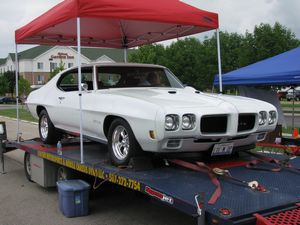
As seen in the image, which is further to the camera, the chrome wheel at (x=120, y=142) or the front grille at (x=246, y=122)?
the chrome wheel at (x=120, y=142)

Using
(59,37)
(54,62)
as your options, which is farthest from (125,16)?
(54,62)

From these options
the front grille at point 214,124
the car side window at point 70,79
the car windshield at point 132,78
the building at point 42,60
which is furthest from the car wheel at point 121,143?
the building at point 42,60

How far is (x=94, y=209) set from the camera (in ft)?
20.0

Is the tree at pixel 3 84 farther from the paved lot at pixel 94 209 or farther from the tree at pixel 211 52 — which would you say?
the paved lot at pixel 94 209

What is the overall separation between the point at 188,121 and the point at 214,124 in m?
0.39

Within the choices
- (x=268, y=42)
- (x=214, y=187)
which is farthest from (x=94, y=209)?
(x=268, y=42)

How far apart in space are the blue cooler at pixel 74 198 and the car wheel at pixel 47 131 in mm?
1972

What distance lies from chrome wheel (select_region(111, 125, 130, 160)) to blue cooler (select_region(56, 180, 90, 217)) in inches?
27.6

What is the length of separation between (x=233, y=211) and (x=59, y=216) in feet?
10.1

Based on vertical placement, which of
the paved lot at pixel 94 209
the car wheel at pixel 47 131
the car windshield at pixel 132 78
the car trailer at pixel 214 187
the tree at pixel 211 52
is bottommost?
the paved lot at pixel 94 209

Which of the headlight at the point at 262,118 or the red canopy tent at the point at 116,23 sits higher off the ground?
the red canopy tent at the point at 116,23

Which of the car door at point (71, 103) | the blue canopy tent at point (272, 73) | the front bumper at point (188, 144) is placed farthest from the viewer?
the blue canopy tent at point (272, 73)

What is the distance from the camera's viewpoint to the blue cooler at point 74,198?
18.4ft

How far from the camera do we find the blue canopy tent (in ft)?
30.5
